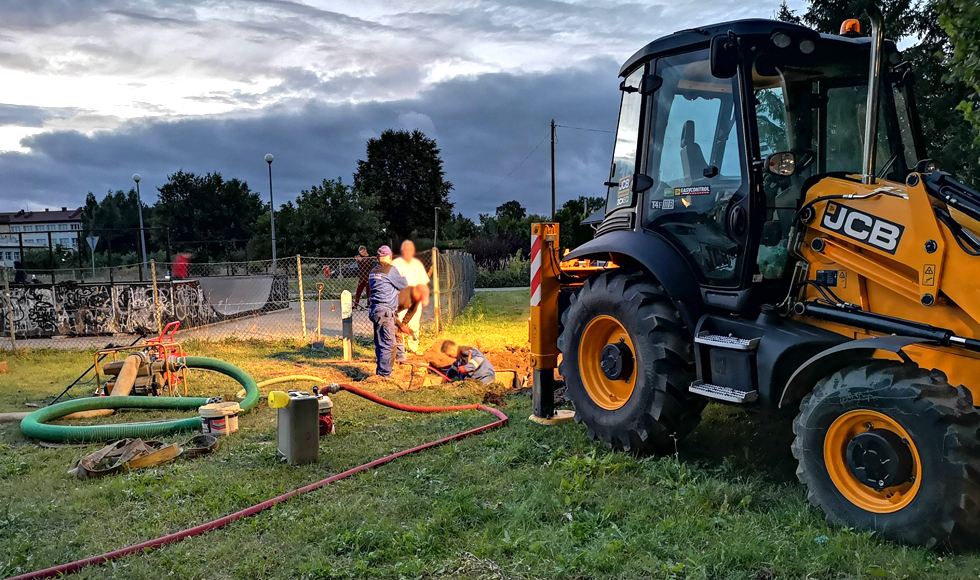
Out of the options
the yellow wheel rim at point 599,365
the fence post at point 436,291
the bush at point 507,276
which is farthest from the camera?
the bush at point 507,276

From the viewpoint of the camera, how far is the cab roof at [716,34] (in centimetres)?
434

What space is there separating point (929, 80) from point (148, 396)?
1759cm

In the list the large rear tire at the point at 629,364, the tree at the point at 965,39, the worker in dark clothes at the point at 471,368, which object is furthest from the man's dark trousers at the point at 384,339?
the tree at the point at 965,39

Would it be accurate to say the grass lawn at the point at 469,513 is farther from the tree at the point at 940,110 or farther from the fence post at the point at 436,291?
the tree at the point at 940,110

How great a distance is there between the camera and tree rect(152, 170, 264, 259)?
5550 cm

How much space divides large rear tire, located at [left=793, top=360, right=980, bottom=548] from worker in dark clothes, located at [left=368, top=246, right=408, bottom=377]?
21.2 feet

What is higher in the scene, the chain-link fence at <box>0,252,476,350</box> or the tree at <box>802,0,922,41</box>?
the tree at <box>802,0,922,41</box>

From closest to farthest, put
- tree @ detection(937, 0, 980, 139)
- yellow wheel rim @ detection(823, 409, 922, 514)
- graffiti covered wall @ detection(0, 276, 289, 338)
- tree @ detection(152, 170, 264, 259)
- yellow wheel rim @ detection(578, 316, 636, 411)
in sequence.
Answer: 1. yellow wheel rim @ detection(823, 409, 922, 514)
2. yellow wheel rim @ detection(578, 316, 636, 411)
3. tree @ detection(937, 0, 980, 139)
4. graffiti covered wall @ detection(0, 276, 289, 338)
5. tree @ detection(152, 170, 264, 259)

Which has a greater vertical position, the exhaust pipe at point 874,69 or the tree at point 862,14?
the tree at point 862,14

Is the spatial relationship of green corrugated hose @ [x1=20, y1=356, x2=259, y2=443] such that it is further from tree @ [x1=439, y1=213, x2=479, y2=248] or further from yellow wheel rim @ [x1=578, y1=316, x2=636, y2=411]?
tree @ [x1=439, y1=213, x2=479, y2=248]

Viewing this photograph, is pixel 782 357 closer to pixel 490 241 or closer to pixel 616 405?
pixel 616 405

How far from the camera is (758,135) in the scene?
14.4 ft

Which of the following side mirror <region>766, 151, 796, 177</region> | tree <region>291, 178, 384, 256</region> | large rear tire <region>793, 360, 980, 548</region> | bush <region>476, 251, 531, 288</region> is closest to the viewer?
large rear tire <region>793, 360, 980, 548</region>

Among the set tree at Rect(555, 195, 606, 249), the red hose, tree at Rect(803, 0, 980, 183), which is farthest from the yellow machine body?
A: tree at Rect(555, 195, 606, 249)
